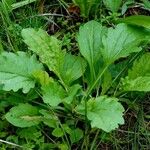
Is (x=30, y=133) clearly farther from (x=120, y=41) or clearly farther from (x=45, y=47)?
(x=120, y=41)

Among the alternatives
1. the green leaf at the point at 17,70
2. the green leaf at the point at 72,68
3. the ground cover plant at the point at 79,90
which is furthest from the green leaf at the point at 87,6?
the green leaf at the point at 17,70

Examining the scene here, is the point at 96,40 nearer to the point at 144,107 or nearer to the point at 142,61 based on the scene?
the point at 142,61

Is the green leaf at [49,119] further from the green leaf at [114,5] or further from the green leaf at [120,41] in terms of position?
the green leaf at [114,5]

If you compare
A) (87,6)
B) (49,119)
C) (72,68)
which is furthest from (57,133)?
(87,6)

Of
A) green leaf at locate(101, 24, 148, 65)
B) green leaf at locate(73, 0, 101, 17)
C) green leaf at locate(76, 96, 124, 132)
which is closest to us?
green leaf at locate(76, 96, 124, 132)

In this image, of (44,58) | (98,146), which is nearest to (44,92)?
(44,58)

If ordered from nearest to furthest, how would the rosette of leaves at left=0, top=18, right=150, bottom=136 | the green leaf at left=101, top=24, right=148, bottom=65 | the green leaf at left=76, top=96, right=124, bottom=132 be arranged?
the green leaf at left=76, top=96, right=124, bottom=132 < the rosette of leaves at left=0, top=18, right=150, bottom=136 < the green leaf at left=101, top=24, right=148, bottom=65

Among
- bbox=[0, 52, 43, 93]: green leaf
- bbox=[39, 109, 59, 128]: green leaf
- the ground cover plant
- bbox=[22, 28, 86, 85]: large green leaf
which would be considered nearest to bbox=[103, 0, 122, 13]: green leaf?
the ground cover plant

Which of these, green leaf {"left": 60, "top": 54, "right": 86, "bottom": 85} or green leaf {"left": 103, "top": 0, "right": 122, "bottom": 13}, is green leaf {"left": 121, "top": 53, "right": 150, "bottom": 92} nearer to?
green leaf {"left": 60, "top": 54, "right": 86, "bottom": 85}
